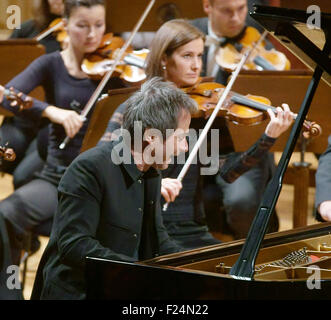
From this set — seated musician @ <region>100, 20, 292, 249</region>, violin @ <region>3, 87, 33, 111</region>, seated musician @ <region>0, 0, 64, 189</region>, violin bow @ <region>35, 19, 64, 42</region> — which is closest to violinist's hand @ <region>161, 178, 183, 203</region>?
seated musician @ <region>100, 20, 292, 249</region>

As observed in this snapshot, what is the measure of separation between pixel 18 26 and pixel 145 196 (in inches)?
61.4

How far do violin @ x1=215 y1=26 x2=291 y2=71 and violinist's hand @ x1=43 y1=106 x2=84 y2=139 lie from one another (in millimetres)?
596

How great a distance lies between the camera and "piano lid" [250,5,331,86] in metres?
1.64

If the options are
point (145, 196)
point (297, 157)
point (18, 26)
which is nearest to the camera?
point (145, 196)

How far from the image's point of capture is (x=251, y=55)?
295cm

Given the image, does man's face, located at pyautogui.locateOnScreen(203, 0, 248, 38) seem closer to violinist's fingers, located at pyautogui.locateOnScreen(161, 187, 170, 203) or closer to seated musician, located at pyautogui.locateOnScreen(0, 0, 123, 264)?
seated musician, located at pyautogui.locateOnScreen(0, 0, 123, 264)

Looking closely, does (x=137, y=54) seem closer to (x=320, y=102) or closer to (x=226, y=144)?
(x=226, y=144)

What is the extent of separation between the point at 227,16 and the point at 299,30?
1.28 m

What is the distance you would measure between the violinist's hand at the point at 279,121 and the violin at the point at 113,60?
49 centimetres

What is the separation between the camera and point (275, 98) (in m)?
2.65

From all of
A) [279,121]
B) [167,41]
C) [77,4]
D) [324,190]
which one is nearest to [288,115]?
[279,121]

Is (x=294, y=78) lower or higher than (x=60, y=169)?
higher

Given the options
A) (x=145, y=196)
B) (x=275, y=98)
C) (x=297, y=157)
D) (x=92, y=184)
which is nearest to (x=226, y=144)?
(x=275, y=98)

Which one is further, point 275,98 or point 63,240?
point 275,98
